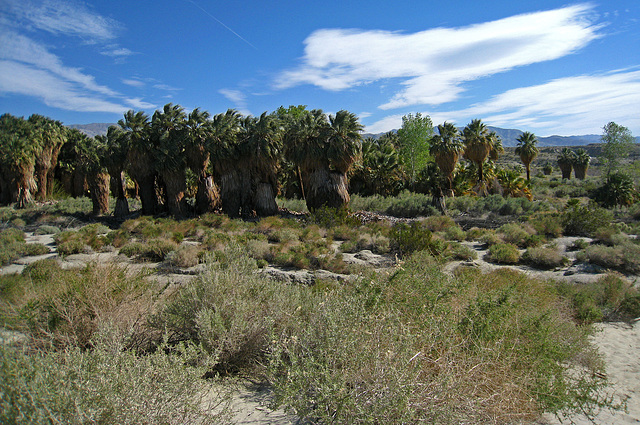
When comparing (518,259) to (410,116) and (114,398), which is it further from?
(410,116)

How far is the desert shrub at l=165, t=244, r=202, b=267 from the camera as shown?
43.4ft

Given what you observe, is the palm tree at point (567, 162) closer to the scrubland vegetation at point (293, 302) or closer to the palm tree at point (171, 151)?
the scrubland vegetation at point (293, 302)

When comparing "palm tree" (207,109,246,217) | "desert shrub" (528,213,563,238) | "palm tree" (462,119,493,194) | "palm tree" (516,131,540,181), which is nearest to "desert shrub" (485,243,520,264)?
"desert shrub" (528,213,563,238)

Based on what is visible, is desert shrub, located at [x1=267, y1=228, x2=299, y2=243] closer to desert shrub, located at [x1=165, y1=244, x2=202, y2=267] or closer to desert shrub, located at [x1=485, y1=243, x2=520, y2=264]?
desert shrub, located at [x1=165, y1=244, x2=202, y2=267]

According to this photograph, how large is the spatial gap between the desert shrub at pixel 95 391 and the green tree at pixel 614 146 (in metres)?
42.4

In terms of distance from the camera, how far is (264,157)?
24672mm

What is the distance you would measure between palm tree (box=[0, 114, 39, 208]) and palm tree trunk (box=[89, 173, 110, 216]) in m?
7.62

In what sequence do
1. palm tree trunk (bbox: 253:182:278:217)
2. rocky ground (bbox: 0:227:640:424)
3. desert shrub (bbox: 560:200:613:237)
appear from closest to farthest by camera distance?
1. rocky ground (bbox: 0:227:640:424)
2. desert shrub (bbox: 560:200:613:237)
3. palm tree trunk (bbox: 253:182:278:217)

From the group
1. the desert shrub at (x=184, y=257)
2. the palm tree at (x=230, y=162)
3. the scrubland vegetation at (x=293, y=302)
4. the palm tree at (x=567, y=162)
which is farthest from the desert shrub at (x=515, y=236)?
the palm tree at (x=567, y=162)

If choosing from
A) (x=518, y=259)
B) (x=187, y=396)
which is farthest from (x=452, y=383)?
(x=518, y=259)

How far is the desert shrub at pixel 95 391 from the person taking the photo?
8.54ft

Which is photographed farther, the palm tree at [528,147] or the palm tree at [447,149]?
the palm tree at [528,147]

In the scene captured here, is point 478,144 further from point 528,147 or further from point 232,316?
point 232,316

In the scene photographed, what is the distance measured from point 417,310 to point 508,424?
147cm
